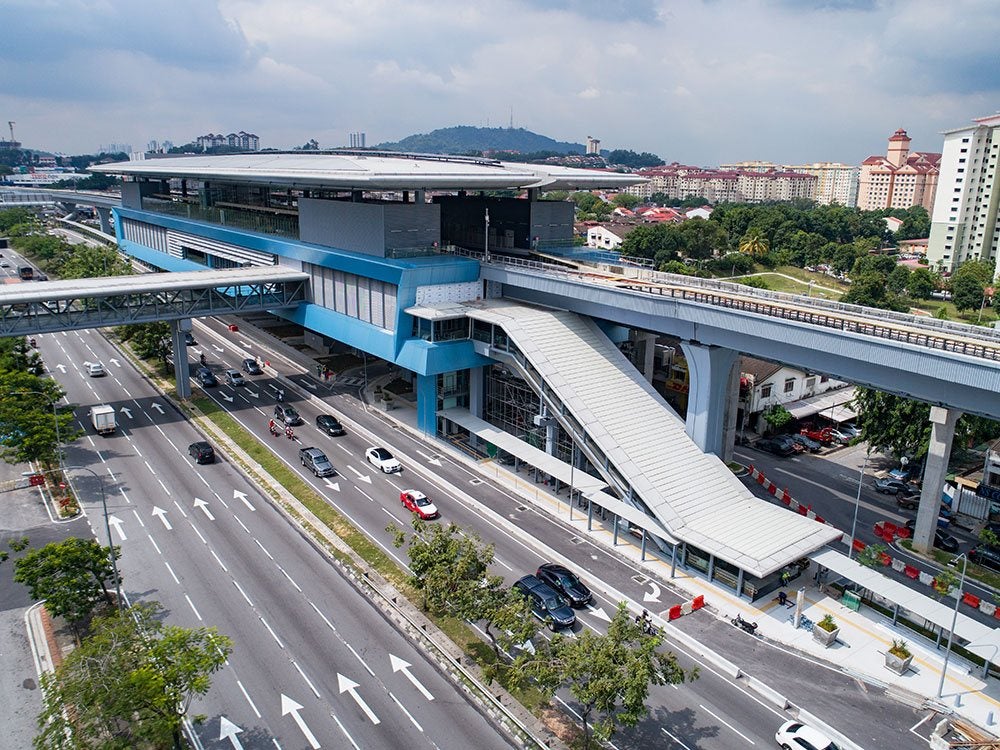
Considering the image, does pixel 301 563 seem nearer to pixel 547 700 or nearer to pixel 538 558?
pixel 538 558

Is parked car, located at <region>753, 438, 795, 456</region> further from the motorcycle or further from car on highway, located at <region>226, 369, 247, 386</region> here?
car on highway, located at <region>226, 369, 247, 386</region>

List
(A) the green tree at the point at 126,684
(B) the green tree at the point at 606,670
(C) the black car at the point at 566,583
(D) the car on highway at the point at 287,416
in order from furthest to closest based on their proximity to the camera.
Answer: (D) the car on highway at the point at 287,416 < (C) the black car at the point at 566,583 < (B) the green tree at the point at 606,670 < (A) the green tree at the point at 126,684

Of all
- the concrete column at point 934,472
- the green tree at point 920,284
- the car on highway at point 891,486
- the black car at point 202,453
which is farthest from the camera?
the green tree at point 920,284

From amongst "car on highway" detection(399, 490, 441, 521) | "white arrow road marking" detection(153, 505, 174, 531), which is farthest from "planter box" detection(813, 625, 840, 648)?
"white arrow road marking" detection(153, 505, 174, 531)

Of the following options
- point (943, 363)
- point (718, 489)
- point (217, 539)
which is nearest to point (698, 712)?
point (718, 489)

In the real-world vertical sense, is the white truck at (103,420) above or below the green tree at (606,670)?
below

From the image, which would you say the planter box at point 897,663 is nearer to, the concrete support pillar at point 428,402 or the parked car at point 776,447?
the parked car at point 776,447

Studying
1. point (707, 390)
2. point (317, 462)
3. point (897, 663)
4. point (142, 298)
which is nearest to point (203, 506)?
point (317, 462)

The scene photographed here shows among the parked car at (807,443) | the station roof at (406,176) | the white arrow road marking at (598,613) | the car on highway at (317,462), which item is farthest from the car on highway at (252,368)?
the parked car at (807,443)

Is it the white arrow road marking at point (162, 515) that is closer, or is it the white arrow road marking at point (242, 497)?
the white arrow road marking at point (162, 515)
